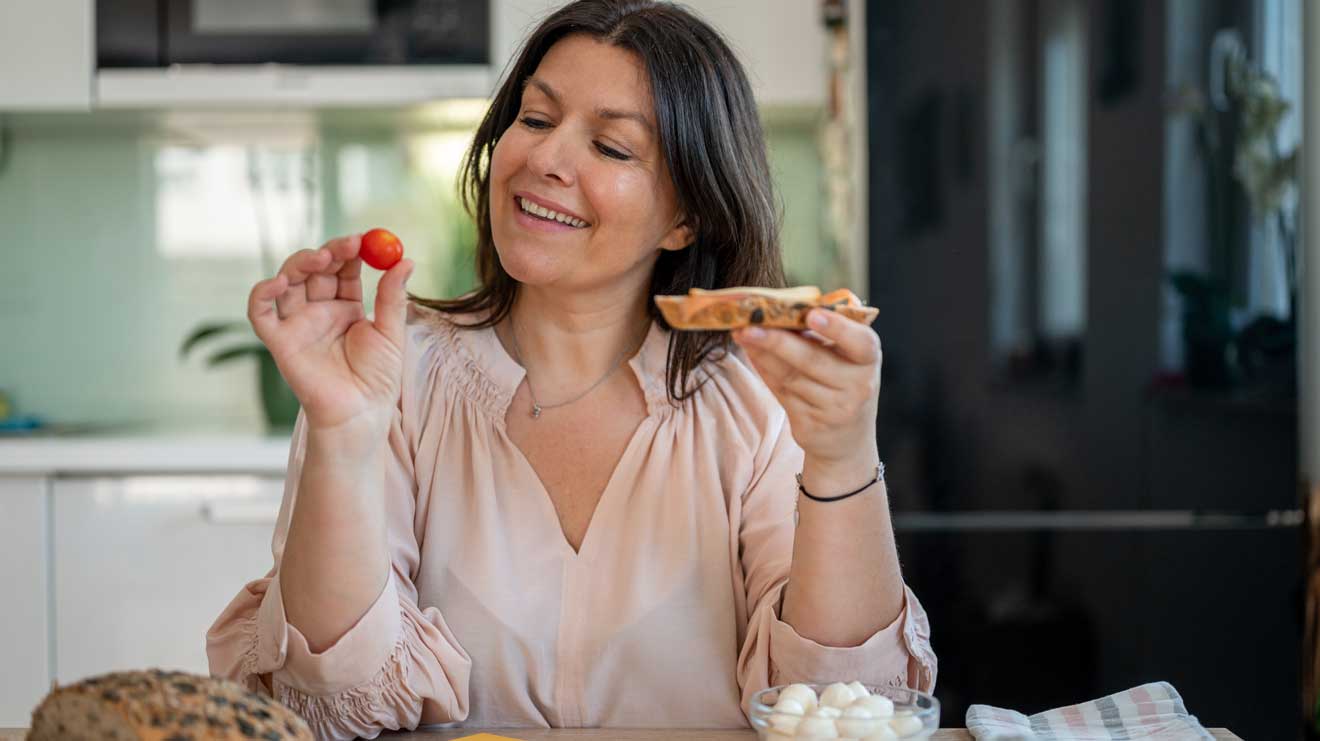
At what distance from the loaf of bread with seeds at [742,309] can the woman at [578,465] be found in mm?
95

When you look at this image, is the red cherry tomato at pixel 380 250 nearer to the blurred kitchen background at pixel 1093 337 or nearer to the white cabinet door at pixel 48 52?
the blurred kitchen background at pixel 1093 337

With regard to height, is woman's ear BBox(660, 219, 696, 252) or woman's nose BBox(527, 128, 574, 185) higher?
woman's nose BBox(527, 128, 574, 185)

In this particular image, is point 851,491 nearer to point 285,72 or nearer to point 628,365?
point 628,365

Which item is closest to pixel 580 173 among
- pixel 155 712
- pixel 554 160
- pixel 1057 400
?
pixel 554 160

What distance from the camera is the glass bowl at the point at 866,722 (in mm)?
812

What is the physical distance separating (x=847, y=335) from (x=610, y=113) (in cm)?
47

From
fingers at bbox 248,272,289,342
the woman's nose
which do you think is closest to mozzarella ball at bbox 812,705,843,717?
fingers at bbox 248,272,289,342

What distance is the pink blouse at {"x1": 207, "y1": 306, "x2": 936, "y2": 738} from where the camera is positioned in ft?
4.22

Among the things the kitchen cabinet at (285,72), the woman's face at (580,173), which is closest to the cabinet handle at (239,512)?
the kitchen cabinet at (285,72)

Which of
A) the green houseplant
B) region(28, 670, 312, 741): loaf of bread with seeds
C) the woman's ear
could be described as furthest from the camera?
the green houseplant

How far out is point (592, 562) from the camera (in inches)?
52.2

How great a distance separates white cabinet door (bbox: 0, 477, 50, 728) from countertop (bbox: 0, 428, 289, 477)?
0.04 metres

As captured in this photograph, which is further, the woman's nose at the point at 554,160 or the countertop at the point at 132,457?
the countertop at the point at 132,457

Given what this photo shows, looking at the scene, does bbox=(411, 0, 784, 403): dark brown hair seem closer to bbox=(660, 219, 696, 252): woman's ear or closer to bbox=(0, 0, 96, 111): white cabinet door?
bbox=(660, 219, 696, 252): woman's ear
